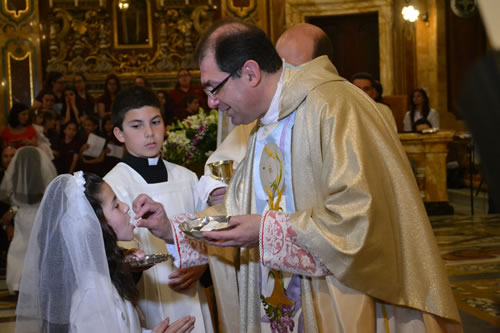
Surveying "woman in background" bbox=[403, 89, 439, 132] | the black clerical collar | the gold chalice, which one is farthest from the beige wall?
the black clerical collar

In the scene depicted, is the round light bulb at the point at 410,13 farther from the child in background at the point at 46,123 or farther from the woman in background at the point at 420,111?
the child in background at the point at 46,123

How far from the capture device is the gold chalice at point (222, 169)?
3394 millimetres

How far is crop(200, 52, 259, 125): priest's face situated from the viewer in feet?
8.20

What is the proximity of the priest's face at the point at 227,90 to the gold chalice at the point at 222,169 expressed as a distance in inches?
34.3

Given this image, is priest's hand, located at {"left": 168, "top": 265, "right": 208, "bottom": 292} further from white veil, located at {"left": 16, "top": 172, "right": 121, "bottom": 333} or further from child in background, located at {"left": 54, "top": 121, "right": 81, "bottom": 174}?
child in background, located at {"left": 54, "top": 121, "right": 81, "bottom": 174}

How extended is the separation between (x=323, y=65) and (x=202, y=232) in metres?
0.82

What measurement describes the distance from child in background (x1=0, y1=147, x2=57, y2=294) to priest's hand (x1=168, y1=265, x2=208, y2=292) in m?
3.80

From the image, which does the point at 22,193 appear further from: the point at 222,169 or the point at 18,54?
the point at 18,54

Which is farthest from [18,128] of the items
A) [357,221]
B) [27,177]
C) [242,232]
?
[357,221]

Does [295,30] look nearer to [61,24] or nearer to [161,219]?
[161,219]

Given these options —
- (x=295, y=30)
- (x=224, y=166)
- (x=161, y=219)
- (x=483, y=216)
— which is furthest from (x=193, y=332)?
(x=483, y=216)

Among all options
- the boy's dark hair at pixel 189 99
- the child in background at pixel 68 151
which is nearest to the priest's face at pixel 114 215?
the child in background at pixel 68 151

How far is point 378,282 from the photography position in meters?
2.13

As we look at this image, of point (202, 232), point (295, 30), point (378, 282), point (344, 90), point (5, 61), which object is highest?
point (5, 61)
